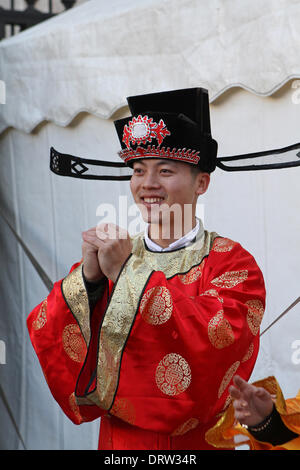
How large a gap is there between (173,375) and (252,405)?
18 cm

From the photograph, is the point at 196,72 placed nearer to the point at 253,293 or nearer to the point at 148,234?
the point at 148,234

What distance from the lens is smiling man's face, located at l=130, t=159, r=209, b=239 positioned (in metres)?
1.38

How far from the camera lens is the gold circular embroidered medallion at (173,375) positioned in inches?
49.9

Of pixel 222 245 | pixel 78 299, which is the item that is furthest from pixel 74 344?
pixel 222 245

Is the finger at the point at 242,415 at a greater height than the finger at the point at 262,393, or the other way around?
the finger at the point at 262,393

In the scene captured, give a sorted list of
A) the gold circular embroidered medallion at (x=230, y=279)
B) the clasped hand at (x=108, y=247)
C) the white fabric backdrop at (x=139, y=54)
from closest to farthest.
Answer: the clasped hand at (x=108, y=247)
the gold circular embroidered medallion at (x=230, y=279)
the white fabric backdrop at (x=139, y=54)

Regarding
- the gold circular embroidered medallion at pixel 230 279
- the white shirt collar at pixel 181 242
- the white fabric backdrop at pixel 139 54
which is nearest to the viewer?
the gold circular embroidered medallion at pixel 230 279

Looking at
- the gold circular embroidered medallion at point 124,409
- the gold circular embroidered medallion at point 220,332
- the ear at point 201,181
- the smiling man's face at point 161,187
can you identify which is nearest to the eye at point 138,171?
the smiling man's face at point 161,187

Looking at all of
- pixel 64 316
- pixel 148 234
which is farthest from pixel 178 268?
pixel 64 316

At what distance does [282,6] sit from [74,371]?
0.96 meters

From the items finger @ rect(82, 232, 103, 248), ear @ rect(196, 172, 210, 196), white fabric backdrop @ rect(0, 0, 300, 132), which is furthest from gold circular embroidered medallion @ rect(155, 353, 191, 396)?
white fabric backdrop @ rect(0, 0, 300, 132)

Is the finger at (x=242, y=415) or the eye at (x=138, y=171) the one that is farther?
the eye at (x=138, y=171)

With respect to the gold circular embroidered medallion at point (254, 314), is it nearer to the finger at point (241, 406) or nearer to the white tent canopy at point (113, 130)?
the finger at point (241, 406)

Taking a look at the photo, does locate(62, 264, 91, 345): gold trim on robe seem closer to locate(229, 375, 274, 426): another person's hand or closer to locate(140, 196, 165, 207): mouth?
locate(140, 196, 165, 207): mouth
